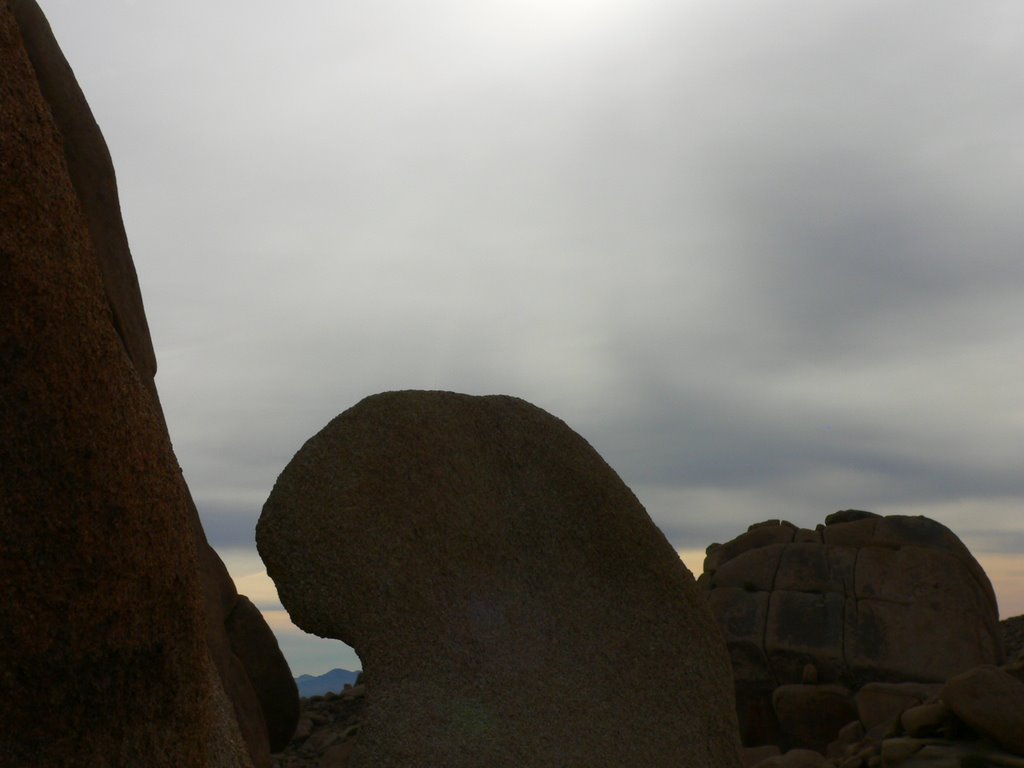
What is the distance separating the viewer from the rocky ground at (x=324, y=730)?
988 centimetres

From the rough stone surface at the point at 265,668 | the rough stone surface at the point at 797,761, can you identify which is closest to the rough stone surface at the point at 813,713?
the rough stone surface at the point at 797,761

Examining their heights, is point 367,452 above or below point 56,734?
above

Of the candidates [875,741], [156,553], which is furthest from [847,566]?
[156,553]

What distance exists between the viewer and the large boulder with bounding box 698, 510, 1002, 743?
38.7 ft

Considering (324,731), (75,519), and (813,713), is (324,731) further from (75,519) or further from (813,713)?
(75,519)

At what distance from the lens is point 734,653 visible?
40.8 feet

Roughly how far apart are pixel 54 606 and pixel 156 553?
0.34 m

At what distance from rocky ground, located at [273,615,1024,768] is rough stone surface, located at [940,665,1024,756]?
2.36 metres

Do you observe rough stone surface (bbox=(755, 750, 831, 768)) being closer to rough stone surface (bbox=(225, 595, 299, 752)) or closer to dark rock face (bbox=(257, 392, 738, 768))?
dark rock face (bbox=(257, 392, 738, 768))

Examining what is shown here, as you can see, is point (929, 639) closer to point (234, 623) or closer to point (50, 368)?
point (234, 623)

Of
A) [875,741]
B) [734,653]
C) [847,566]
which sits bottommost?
[875,741]

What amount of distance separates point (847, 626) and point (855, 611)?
217 mm

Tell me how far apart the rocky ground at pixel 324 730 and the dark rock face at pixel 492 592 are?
274 cm

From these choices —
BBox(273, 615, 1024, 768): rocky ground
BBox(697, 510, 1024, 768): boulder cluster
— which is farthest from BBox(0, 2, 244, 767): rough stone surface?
BBox(697, 510, 1024, 768): boulder cluster
